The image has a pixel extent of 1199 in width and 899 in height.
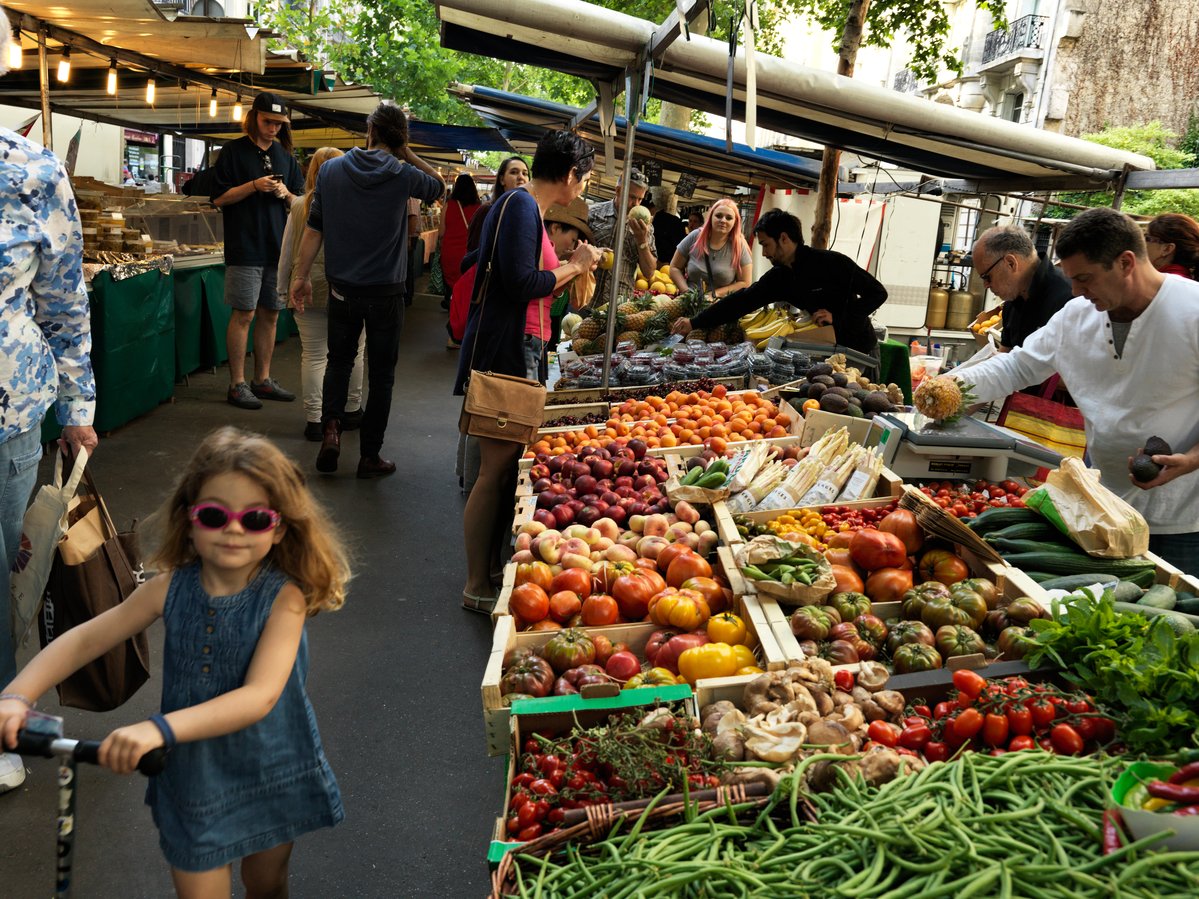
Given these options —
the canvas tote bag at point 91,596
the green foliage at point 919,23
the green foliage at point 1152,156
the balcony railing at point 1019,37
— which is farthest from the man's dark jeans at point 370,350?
the balcony railing at point 1019,37

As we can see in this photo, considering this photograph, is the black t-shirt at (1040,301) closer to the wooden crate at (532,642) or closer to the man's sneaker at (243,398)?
Result: the wooden crate at (532,642)

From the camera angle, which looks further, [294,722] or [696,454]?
[696,454]

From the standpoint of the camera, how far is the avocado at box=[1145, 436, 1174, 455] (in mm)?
3631

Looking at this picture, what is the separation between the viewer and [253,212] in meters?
8.20

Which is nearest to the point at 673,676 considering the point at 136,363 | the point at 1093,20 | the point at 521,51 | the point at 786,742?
the point at 786,742

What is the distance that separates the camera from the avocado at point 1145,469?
11.7 feet

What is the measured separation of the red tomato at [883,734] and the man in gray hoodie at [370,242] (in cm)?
498

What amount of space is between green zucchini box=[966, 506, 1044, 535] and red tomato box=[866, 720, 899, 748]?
1500mm

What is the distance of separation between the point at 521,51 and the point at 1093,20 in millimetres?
30839

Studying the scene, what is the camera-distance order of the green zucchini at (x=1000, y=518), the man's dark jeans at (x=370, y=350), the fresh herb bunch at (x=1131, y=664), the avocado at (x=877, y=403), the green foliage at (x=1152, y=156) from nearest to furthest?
the fresh herb bunch at (x=1131, y=664) → the green zucchini at (x=1000, y=518) → the avocado at (x=877, y=403) → the man's dark jeans at (x=370, y=350) → the green foliage at (x=1152, y=156)

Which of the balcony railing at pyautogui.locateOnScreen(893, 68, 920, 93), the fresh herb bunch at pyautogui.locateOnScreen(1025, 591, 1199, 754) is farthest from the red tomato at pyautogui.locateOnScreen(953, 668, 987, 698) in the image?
the balcony railing at pyautogui.locateOnScreen(893, 68, 920, 93)

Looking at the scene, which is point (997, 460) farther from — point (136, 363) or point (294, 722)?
point (136, 363)

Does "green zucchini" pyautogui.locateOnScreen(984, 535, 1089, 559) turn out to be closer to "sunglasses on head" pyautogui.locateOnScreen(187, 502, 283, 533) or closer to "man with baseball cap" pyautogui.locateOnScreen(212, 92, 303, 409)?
"sunglasses on head" pyautogui.locateOnScreen(187, 502, 283, 533)

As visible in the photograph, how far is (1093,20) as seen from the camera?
29.8m
